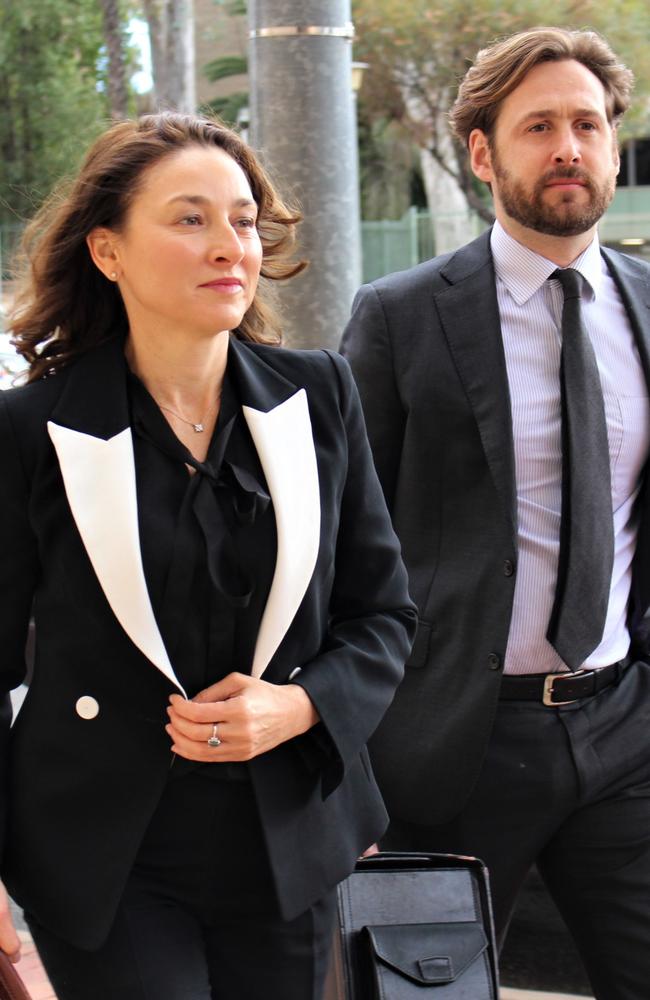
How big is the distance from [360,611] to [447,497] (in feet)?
2.04

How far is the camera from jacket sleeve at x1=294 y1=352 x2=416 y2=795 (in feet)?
7.43

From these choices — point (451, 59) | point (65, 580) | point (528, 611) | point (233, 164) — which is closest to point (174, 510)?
point (65, 580)

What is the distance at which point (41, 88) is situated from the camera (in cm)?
3316

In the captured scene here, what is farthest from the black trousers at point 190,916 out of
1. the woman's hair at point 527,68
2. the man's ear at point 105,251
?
the woman's hair at point 527,68

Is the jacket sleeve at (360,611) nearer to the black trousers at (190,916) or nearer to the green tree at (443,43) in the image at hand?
the black trousers at (190,916)

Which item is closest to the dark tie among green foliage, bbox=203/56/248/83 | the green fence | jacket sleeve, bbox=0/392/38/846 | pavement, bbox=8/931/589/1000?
jacket sleeve, bbox=0/392/38/846

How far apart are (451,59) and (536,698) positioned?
21821 millimetres

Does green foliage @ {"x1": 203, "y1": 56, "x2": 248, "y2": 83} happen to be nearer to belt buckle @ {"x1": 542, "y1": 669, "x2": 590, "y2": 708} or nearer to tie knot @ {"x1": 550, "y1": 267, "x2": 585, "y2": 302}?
tie knot @ {"x1": 550, "y1": 267, "x2": 585, "y2": 302}

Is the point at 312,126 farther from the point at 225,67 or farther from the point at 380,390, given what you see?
the point at 225,67

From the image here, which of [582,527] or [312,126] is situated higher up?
[312,126]

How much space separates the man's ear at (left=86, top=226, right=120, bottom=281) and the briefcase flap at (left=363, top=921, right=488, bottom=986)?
3.85 ft

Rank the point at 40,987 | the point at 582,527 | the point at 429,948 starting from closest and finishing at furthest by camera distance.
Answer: the point at 429,948 → the point at 582,527 → the point at 40,987

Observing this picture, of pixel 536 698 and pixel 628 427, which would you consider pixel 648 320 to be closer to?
pixel 628 427

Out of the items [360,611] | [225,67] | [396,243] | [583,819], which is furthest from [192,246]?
[225,67]
